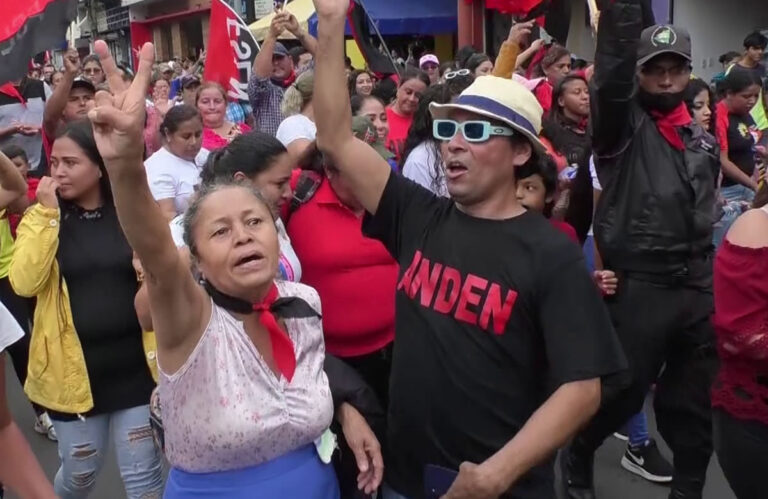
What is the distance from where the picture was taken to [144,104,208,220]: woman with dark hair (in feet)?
16.3

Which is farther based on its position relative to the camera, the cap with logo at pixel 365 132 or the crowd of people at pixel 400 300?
the cap with logo at pixel 365 132

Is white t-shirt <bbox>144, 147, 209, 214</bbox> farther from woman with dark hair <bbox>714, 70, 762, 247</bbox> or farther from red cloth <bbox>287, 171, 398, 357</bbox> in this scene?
woman with dark hair <bbox>714, 70, 762, 247</bbox>

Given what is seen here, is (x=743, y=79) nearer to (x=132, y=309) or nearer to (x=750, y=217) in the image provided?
(x=750, y=217)

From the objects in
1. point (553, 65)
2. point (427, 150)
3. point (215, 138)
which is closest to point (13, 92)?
point (215, 138)

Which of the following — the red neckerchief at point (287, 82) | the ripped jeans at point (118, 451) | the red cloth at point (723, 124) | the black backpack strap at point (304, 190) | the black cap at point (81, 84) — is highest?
the black cap at point (81, 84)

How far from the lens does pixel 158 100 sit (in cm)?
970

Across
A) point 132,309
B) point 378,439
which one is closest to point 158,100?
point 132,309

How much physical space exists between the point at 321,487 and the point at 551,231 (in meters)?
0.93

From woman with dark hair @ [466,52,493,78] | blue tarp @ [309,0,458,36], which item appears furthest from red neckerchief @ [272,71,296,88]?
blue tarp @ [309,0,458,36]

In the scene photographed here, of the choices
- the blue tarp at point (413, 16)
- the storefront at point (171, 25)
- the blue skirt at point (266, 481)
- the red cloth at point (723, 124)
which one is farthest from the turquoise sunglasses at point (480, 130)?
the storefront at point (171, 25)

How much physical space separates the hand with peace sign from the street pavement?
3.31m

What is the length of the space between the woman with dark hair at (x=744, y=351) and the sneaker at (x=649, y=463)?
183 cm

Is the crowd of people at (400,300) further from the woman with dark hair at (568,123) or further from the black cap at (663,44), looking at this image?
the woman with dark hair at (568,123)

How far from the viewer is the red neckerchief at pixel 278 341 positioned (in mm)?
2344
